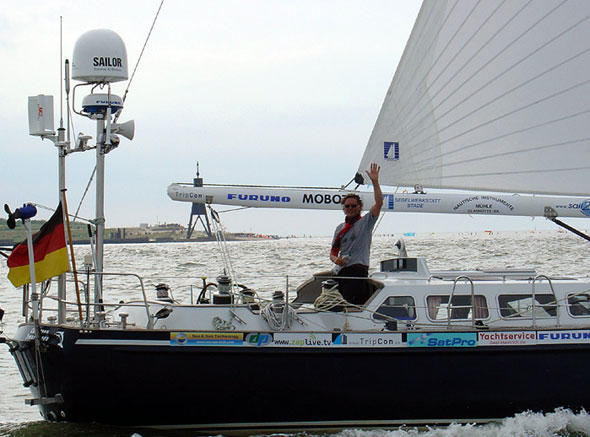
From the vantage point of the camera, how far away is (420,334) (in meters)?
10.3

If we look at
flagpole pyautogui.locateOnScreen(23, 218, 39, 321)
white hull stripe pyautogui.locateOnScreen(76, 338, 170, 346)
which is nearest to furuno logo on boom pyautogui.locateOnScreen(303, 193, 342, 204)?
white hull stripe pyautogui.locateOnScreen(76, 338, 170, 346)

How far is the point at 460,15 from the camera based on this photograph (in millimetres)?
11062

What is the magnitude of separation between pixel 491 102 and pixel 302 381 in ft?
14.3

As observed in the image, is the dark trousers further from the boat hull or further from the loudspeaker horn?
the loudspeaker horn

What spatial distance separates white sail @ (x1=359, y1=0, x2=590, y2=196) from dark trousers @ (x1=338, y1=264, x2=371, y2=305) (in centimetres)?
168

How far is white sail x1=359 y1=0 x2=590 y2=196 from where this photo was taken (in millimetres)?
10312

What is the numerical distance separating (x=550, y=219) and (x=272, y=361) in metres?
4.61

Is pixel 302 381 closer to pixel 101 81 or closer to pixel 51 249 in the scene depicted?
pixel 51 249

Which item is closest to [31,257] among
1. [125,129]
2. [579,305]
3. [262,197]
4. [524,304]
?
[125,129]

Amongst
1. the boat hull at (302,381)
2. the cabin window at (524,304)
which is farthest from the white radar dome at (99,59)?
the cabin window at (524,304)

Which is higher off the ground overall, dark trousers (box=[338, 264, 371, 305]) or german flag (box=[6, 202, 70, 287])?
german flag (box=[6, 202, 70, 287])

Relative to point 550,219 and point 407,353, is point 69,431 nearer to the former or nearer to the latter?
point 407,353

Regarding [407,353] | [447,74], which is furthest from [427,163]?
[407,353]

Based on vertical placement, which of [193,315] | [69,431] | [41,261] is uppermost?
[41,261]
